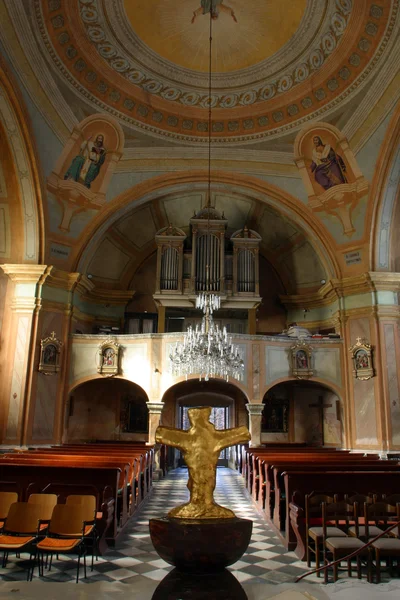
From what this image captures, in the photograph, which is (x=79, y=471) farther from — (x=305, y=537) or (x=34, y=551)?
(x=305, y=537)

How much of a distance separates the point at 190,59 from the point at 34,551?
1413 centimetres

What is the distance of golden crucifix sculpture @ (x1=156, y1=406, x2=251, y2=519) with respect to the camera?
3053mm

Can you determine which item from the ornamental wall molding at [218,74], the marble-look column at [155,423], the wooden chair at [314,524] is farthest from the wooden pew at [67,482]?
the ornamental wall molding at [218,74]

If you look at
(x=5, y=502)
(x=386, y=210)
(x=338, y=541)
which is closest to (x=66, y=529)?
(x=5, y=502)

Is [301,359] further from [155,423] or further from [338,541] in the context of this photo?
[338,541]

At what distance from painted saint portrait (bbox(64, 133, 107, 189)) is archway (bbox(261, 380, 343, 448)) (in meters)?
9.92

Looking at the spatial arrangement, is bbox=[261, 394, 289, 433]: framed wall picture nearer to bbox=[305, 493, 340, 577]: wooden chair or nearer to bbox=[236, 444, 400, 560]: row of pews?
bbox=[236, 444, 400, 560]: row of pews

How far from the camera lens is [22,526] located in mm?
5277

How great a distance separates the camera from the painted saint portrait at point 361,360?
1467 cm

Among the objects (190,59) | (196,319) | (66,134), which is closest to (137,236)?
(196,319)

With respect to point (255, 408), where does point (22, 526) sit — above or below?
below

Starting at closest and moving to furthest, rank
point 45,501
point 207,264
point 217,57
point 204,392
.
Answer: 1. point 45,501
2. point 217,57
3. point 207,264
4. point 204,392

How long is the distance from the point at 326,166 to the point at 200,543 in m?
14.8

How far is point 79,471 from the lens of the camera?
6.92 metres
